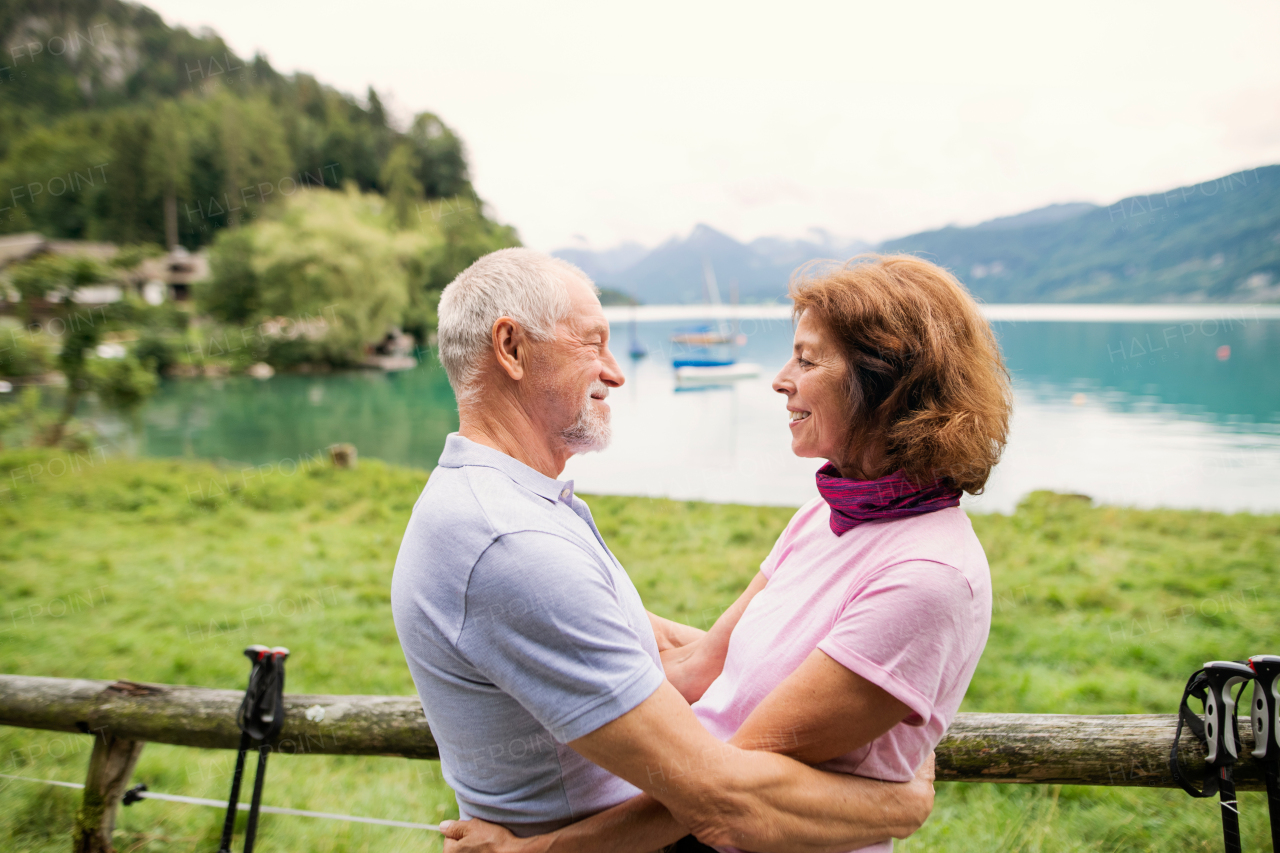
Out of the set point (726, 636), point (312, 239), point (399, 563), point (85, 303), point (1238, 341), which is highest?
point (312, 239)

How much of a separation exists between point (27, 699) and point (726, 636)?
2.57m

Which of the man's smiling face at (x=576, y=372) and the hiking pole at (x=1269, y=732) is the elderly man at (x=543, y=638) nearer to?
the man's smiling face at (x=576, y=372)

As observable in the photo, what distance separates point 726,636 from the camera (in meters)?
1.76

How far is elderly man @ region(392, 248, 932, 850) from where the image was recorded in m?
1.14

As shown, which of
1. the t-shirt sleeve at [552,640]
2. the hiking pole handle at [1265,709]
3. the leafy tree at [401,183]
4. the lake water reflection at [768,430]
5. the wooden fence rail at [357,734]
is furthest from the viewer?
the leafy tree at [401,183]

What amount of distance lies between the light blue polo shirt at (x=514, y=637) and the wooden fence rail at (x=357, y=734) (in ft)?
3.25

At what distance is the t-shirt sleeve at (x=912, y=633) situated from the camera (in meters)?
1.14

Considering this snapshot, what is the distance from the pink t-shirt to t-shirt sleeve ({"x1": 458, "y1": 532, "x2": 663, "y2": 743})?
357mm

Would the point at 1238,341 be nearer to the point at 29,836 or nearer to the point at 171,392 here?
the point at 29,836

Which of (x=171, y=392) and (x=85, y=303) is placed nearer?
(x=85, y=303)

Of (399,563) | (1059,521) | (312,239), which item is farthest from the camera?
(312,239)

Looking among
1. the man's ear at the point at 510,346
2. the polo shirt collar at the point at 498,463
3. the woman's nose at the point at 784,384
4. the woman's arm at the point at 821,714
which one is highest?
the man's ear at the point at 510,346

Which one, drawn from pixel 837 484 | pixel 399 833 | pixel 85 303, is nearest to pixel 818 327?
pixel 837 484

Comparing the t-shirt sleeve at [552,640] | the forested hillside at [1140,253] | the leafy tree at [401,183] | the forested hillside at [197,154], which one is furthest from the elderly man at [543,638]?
the forested hillside at [1140,253]
